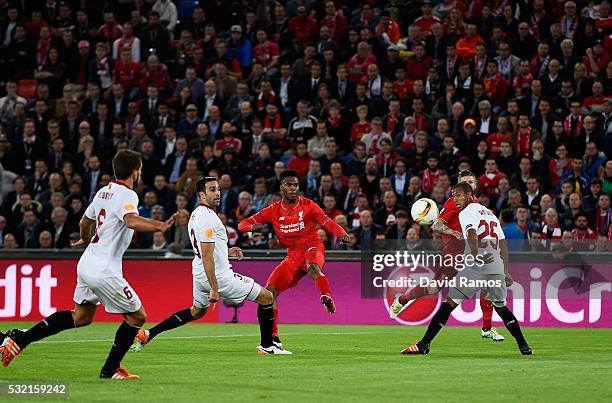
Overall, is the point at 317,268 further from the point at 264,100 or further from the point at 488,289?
the point at 264,100

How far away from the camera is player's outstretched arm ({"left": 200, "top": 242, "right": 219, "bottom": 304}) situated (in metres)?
12.7

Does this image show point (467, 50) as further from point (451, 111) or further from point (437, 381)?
point (437, 381)

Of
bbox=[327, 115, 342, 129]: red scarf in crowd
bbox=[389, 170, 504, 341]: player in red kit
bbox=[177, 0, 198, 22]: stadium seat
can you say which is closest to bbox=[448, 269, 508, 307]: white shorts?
bbox=[389, 170, 504, 341]: player in red kit

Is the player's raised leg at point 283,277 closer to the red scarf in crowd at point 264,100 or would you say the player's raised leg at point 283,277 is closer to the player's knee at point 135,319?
the player's knee at point 135,319

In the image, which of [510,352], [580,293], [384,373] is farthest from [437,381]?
[580,293]

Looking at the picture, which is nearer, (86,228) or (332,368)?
(86,228)

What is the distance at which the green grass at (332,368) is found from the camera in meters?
9.98

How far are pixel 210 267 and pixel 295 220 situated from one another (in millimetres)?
3223

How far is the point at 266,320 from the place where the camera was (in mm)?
14148

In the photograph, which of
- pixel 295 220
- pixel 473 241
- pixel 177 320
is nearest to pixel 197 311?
pixel 177 320

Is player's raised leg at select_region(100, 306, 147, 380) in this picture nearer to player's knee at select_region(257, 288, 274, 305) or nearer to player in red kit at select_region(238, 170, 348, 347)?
Result: player's knee at select_region(257, 288, 274, 305)

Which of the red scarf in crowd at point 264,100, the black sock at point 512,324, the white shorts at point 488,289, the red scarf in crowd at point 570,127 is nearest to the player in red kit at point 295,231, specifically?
Result: the white shorts at point 488,289

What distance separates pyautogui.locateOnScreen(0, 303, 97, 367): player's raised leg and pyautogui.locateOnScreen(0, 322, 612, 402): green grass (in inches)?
10.3

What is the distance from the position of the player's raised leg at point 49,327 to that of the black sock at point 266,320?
3.13 meters
